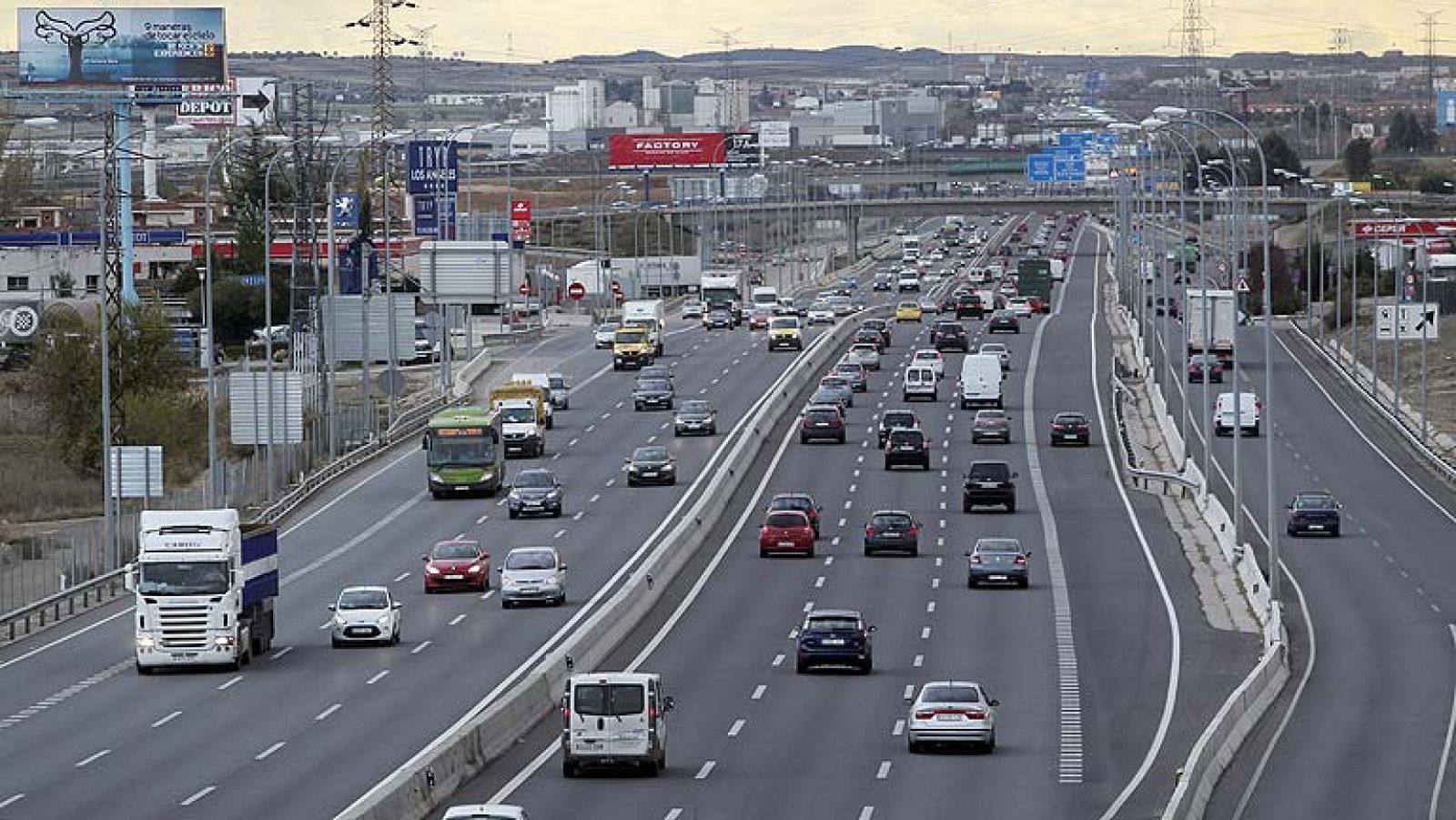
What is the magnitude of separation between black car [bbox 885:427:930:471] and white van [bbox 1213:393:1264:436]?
15.6m

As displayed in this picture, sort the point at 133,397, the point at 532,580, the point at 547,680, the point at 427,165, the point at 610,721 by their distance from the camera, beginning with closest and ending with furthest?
1. the point at 610,721
2. the point at 547,680
3. the point at 532,580
4. the point at 133,397
5. the point at 427,165

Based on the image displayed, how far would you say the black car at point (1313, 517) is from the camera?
78.4m

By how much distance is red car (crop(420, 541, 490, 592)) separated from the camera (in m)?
63.8

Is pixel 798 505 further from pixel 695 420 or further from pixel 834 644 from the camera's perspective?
pixel 695 420

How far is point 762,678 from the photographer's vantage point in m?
51.4

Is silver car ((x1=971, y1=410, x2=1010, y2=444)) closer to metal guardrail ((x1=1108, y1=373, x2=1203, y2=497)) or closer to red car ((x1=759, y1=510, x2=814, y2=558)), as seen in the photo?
metal guardrail ((x1=1108, y1=373, x2=1203, y2=497))

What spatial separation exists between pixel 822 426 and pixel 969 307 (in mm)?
56728

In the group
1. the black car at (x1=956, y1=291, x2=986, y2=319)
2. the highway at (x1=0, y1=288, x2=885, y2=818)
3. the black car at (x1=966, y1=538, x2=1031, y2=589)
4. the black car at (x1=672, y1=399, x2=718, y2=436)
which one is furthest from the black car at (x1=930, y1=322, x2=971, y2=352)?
the black car at (x1=966, y1=538, x2=1031, y2=589)

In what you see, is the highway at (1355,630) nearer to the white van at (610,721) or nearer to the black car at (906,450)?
the white van at (610,721)

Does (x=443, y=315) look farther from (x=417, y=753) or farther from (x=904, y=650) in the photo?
(x=417, y=753)

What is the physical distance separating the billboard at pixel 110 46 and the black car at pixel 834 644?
11693 centimetres

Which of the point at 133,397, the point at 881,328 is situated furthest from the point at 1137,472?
the point at 881,328

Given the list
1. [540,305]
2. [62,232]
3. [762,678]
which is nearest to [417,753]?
[762,678]

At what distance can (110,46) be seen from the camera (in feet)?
531
